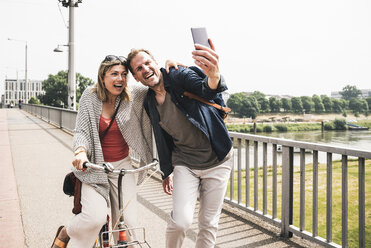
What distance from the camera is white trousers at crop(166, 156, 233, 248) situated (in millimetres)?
2385

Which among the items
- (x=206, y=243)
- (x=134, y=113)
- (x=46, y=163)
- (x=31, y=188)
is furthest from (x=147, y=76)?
(x=46, y=163)

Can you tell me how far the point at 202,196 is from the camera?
2.54 m

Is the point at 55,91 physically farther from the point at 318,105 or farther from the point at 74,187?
the point at 74,187

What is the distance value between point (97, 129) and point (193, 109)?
0.70 metres

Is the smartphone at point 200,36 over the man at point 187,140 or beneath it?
over

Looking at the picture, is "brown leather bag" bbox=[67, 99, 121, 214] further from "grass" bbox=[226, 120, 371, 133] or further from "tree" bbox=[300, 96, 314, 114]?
"tree" bbox=[300, 96, 314, 114]

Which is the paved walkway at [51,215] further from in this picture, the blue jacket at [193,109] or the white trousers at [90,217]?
the blue jacket at [193,109]

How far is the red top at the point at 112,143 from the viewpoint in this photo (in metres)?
2.55

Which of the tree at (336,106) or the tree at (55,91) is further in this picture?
the tree at (55,91)

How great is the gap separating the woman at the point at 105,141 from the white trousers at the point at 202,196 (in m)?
0.31

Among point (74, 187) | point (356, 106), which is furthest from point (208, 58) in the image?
point (356, 106)

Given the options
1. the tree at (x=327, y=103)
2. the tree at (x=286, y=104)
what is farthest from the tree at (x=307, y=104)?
the tree at (x=327, y=103)

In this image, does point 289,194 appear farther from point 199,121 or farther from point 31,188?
point 31,188

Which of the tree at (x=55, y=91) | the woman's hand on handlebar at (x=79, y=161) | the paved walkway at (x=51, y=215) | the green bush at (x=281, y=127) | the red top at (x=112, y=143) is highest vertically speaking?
the tree at (x=55, y=91)
